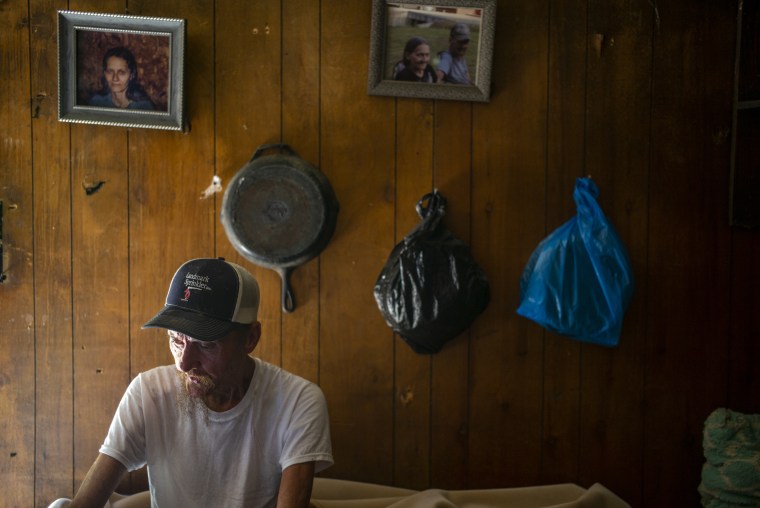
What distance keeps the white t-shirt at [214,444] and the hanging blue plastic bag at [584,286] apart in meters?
0.74

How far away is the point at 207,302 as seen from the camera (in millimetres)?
1328

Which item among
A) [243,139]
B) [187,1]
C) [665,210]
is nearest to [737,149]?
[665,210]

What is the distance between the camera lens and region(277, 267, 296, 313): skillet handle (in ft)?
6.05

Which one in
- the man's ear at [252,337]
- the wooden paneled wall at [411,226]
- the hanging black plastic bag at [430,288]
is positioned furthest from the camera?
the wooden paneled wall at [411,226]

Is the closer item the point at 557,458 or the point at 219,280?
the point at 219,280

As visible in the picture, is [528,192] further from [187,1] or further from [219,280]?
[187,1]

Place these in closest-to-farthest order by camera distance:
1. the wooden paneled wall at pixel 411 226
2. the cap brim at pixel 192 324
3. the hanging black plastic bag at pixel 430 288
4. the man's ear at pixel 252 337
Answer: the cap brim at pixel 192 324
the man's ear at pixel 252 337
the hanging black plastic bag at pixel 430 288
the wooden paneled wall at pixel 411 226

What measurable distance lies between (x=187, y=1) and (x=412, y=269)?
3.40 feet

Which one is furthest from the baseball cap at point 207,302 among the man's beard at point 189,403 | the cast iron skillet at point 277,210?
the cast iron skillet at point 277,210

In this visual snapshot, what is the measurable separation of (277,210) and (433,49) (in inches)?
26.2

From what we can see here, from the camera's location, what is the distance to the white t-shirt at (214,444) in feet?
4.61

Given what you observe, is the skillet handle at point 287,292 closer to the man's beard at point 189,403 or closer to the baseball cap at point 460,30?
the man's beard at point 189,403

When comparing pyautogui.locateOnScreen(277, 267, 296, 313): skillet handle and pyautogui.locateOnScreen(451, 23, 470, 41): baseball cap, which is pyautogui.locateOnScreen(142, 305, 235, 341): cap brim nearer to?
pyautogui.locateOnScreen(277, 267, 296, 313): skillet handle

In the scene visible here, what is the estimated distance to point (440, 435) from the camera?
191 centimetres
